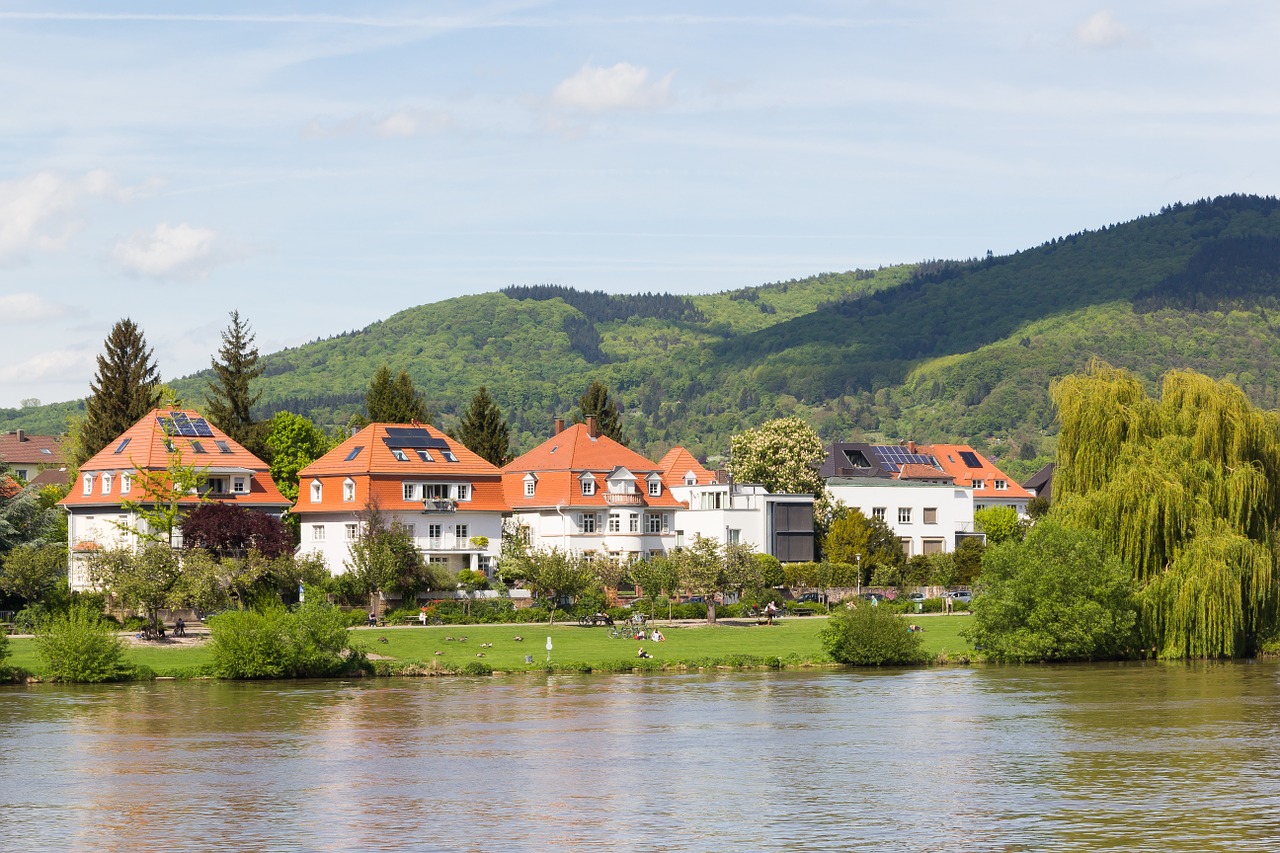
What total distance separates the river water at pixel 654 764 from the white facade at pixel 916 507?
62440 millimetres

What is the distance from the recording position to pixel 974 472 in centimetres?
15638

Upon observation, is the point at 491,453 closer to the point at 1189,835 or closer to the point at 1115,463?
the point at 1115,463

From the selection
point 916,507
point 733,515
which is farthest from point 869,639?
point 916,507

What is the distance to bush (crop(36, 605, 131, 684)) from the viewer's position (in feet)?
222

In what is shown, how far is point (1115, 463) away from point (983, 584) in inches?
317

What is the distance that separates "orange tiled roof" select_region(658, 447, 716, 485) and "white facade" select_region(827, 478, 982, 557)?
39.9ft

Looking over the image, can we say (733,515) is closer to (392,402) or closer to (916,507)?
(916,507)

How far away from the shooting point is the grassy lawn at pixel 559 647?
73.1m

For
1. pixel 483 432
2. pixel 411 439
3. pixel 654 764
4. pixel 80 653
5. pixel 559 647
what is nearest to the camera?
pixel 654 764

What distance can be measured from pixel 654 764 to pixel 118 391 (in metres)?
76.0

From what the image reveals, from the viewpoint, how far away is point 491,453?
133 metres

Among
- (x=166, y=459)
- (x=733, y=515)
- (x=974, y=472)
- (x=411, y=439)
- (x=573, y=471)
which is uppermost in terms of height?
(x=411, y=439)

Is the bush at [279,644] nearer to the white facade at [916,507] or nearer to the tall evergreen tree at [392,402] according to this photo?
the tall evergreen tree at [392,402]

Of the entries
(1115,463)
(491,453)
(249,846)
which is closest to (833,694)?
(1115,463)
